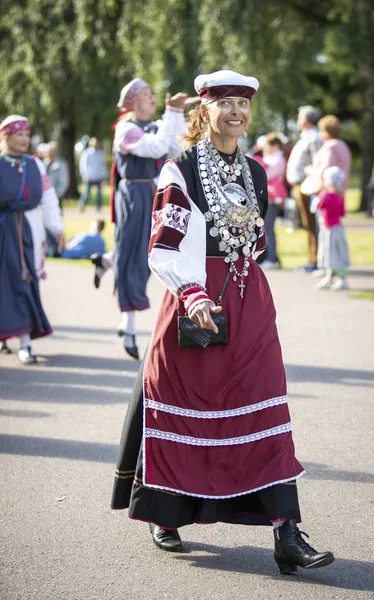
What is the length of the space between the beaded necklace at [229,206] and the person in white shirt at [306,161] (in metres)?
9.85

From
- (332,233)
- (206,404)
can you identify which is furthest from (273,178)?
(206,404)

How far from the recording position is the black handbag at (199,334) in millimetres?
4238

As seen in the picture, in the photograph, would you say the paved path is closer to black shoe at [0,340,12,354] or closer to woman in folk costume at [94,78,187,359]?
black shoe at [0,340,12,354]

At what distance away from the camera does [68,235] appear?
2173 cm

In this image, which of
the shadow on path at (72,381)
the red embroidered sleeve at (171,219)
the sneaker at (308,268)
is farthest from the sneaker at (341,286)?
the red embroidered sleeve at (171,219)

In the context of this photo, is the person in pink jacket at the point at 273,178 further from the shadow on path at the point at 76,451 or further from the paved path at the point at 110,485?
the shadow on path at the point at 76,451

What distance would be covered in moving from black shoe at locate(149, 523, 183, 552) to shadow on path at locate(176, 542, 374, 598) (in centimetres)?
4

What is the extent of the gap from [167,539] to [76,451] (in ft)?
5.42

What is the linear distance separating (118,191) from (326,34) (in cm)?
1667

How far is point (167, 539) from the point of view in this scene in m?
4.57

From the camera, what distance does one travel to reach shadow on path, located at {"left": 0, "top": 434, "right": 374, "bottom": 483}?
5625 mm

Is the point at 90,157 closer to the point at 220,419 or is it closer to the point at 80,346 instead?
the point at 80,346

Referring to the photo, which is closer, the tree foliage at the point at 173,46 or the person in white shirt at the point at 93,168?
the tree foliage at the point at 173,46

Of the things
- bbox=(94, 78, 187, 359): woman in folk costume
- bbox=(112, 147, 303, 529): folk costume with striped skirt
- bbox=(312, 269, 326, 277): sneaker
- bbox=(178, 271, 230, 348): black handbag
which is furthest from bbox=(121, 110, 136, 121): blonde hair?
bbox=(312, 269, 326, 277): sneaker
